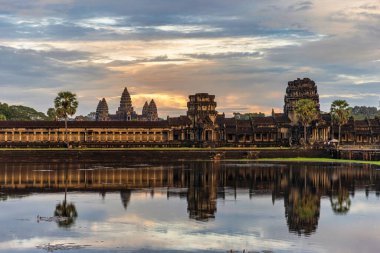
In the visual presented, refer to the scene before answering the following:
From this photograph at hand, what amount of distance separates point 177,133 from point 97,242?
100152 mm

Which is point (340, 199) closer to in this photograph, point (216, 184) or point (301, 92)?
point (216, 184)

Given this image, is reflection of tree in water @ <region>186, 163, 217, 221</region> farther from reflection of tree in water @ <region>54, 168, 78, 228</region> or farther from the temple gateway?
the temple gateway

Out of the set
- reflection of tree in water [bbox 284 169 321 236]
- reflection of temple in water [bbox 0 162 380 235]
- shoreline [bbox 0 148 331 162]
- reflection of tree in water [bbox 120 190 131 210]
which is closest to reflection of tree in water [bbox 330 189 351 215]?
reflection of temple in water [bbox 0 162 380 235]

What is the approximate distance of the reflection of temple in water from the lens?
41.1 meters

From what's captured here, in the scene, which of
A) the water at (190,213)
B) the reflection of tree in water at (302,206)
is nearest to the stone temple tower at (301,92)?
the water at (190,213)

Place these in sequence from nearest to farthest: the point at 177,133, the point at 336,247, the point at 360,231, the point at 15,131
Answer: the point at 336,247 < the point at 360,231 < the point at 15,131 < the point at 177,133

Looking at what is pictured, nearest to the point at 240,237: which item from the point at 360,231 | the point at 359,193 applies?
the point at 360,231

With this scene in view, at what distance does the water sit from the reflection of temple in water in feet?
0.28

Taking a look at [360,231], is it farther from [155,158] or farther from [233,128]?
[233,128]

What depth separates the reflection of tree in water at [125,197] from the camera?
42.8 metres

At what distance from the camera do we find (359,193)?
162 feet

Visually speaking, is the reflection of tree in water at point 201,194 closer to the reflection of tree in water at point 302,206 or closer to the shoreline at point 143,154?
the reflection of tree in water at point 302,206

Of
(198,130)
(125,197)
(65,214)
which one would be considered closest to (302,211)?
(125,197)

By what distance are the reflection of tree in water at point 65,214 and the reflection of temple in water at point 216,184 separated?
4.14 metres
